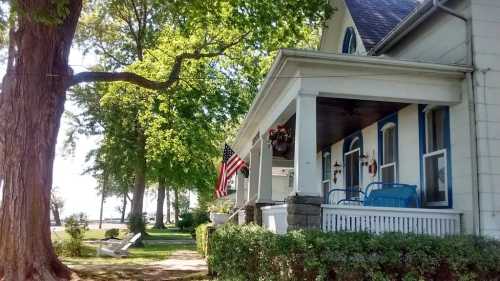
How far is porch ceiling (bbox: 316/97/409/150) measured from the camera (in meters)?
9.42

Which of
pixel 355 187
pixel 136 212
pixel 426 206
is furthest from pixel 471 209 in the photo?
pixel 136 212

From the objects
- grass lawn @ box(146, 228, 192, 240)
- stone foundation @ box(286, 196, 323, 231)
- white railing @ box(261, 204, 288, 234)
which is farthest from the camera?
grass lawn @ box(146, 228, 192, 240)

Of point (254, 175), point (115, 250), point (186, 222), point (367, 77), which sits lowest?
point (186, 222)

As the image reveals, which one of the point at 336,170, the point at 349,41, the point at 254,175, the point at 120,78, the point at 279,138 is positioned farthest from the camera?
the point at 336,170

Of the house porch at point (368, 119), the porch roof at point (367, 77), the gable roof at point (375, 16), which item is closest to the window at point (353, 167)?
the house porch at point (368, 119)

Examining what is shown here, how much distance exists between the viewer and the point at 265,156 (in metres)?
11.5

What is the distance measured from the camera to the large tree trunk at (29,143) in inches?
361

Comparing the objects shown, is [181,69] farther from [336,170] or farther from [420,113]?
[420,113]

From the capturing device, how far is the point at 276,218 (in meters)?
8.97

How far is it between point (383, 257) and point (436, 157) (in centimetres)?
337

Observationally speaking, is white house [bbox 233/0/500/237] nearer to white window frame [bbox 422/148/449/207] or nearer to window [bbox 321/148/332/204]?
white window frame [bbox 422/148/449/207]

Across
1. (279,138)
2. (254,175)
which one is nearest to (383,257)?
(279,138)

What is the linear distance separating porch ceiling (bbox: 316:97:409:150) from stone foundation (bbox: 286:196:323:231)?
2.73 metres

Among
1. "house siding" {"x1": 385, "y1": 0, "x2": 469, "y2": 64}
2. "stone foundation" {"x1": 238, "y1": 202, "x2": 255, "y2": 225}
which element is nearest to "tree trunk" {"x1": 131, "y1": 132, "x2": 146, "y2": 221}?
"stone foundation" {"x1": 238, "y1": 202, "x2": 255, "y2": 225}
